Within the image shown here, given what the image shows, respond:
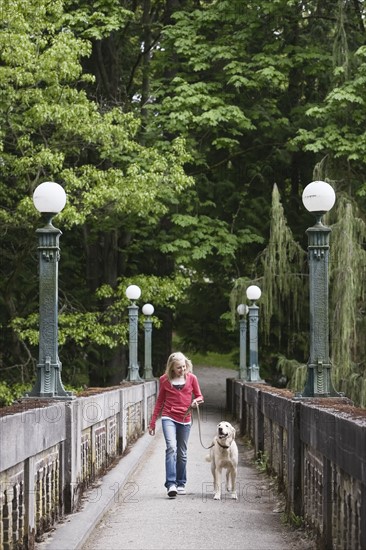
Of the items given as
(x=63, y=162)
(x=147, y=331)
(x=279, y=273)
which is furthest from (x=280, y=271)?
(x=63, y=162)

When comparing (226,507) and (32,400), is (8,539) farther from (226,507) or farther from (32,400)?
(226,507)

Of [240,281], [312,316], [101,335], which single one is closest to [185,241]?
[240,281]

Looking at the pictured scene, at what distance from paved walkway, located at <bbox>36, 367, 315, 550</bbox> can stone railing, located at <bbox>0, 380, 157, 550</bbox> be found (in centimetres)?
19

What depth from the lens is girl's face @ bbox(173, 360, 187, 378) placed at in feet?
35.6

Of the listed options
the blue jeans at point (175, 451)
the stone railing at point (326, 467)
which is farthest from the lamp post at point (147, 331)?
the blue jeans at point (175, 451)

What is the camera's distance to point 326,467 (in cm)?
720

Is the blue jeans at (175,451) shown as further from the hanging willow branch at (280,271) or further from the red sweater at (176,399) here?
the hanging willow branch at (280,271)

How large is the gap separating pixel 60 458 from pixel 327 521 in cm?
273

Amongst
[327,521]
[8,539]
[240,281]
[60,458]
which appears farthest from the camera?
[240,281]

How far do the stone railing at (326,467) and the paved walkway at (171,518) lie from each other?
34 cm

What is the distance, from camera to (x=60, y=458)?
352 inches

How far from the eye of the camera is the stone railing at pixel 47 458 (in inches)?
256

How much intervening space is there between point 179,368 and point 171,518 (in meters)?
1.93

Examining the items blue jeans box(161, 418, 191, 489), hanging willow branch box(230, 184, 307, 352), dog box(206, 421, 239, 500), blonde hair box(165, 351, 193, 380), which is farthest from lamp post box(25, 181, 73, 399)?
hanging willow branch box(230, 184, 307, 352)
